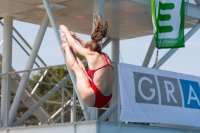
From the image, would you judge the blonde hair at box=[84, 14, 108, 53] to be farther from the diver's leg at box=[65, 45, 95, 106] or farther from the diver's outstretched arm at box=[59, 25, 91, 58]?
the diver's leg at box=[65, 45, 95, 106]

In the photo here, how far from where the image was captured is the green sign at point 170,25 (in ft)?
59.0

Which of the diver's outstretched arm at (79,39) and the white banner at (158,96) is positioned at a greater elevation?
the diver's outstretched arm at (79,39)

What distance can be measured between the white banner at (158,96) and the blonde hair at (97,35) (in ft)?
28.0

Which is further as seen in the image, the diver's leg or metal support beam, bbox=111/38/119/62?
metal support beam, bbox=111/38/119/62

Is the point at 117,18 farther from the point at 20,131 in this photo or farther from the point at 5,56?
the point at 20,131

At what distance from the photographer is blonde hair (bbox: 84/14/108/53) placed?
578cm

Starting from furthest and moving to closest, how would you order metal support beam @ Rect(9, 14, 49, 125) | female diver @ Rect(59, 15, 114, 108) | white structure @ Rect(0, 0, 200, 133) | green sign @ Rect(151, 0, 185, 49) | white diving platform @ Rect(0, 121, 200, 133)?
green sign @ Rect(151, 0, 185, 49)
metal support beam @ Rect(9, 14, 49, 125)
white structure @ Rect(0, 0, 200, 133)
white diving platform @ Rect(0, 121, 200, 133)
female diver @ Rect(59, 15, 114, 108)

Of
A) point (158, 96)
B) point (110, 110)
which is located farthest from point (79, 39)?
point (158, 96)

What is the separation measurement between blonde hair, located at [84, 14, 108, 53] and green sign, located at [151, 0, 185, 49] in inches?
480

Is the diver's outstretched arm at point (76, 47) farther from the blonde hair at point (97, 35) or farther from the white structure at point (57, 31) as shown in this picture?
the white structure at point (57, 31)

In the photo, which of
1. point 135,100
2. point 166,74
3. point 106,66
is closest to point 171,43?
point 166,74

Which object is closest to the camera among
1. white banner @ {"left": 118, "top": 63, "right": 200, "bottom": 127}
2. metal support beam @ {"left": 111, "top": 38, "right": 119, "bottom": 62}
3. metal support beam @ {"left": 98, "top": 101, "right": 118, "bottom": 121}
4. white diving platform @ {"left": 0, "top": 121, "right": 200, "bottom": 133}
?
white diving platform @ {"left": 0, "top": 121, "right": 200, "bottom": 133}

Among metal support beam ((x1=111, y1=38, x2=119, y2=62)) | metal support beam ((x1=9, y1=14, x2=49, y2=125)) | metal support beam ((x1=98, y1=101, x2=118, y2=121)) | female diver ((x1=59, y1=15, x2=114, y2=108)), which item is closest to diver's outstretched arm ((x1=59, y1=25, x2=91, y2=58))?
female diver ((x1=59, y1=15, x2=114, y2=108))

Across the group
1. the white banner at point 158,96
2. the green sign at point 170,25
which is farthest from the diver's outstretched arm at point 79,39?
the green sign at point 170,25
